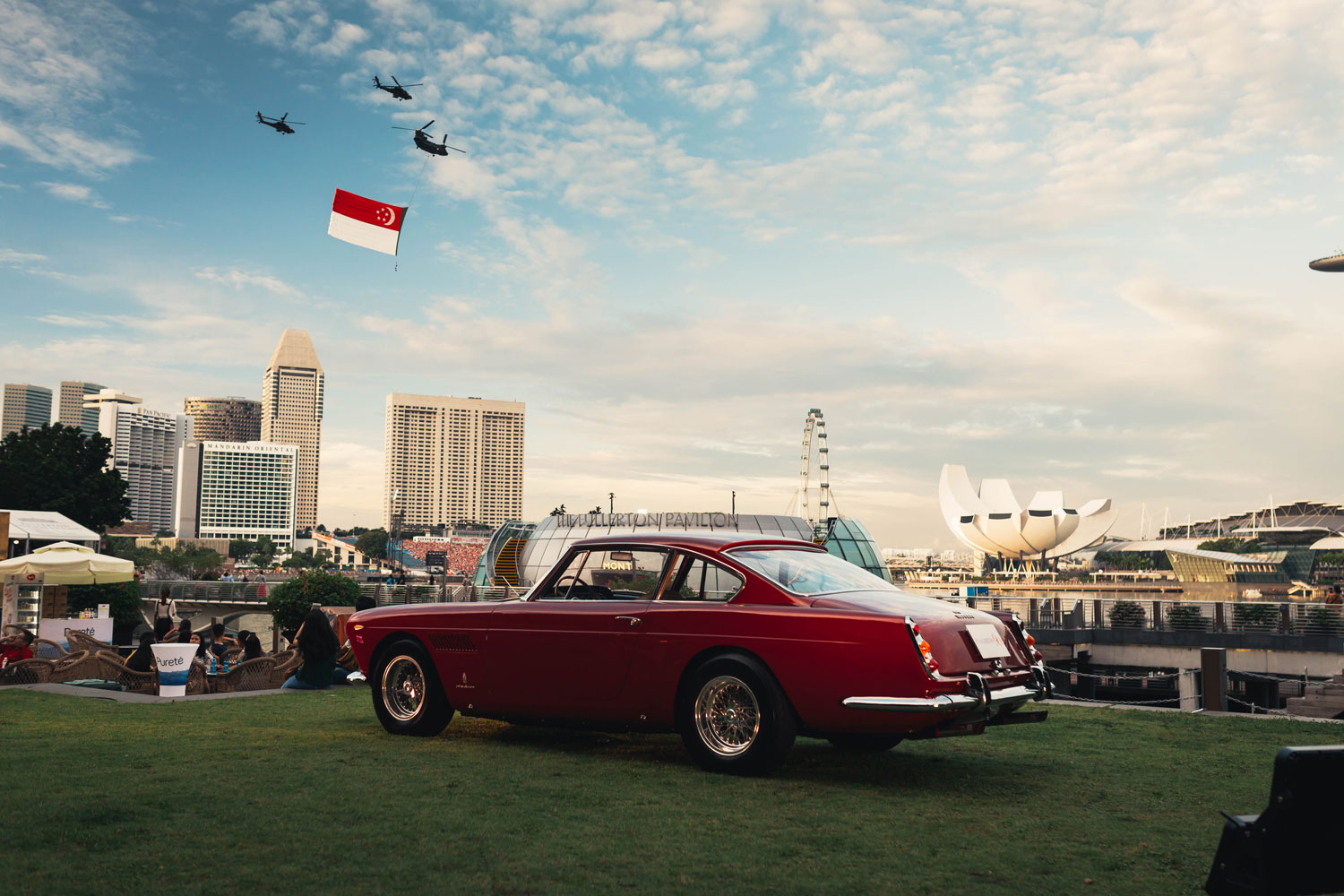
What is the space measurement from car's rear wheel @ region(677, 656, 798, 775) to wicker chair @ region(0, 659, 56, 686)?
1074 centimetres

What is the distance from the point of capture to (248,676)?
43.6ft

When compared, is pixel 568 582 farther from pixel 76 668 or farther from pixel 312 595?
pixel 312 595

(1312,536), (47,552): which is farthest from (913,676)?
(1312,536)

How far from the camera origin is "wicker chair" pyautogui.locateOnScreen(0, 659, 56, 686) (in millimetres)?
13578

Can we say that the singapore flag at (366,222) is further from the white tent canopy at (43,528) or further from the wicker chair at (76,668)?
the white tent canopy at (43,528)

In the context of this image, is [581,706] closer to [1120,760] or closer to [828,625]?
[828,625]

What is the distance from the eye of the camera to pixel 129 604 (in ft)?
132

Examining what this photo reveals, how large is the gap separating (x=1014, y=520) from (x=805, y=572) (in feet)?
445

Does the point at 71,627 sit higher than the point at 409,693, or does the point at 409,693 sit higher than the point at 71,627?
the point at 409,693

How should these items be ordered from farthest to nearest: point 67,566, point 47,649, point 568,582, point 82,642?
1. point 67,566
2. point 82,642
3. point 47,649
4. point 568,582

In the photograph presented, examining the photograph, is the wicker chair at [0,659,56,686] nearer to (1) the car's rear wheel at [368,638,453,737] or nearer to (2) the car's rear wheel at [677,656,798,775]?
(1) the car's rear wheel at [368,638,453,737]

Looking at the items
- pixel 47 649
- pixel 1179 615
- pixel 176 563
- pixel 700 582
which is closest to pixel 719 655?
pixel 700 582

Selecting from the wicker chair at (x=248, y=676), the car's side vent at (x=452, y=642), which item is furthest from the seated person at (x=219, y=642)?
the car's side vent at (x=452, y=642)

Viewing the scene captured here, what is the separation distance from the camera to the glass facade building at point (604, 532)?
2156 inches
